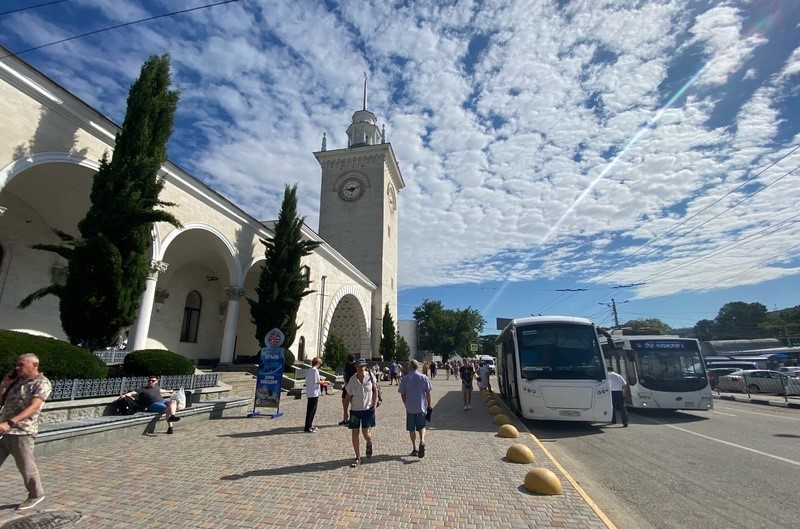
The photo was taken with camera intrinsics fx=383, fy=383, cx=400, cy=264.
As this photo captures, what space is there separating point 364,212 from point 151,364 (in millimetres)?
31735

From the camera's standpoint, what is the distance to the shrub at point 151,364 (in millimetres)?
9742

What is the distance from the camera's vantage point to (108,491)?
14.9 feet

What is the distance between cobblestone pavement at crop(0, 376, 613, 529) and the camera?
393 centimetres

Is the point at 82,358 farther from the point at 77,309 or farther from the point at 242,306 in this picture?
the point at 242,306

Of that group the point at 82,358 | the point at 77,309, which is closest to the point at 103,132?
the point at 77,309

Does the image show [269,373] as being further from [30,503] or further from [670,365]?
[670,365]

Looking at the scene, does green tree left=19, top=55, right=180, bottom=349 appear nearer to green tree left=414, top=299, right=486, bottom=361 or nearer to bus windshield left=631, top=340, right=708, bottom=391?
bus windshield left=631, top=340, right=708, bottom=391

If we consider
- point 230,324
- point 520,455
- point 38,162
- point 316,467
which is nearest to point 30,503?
point 316,467

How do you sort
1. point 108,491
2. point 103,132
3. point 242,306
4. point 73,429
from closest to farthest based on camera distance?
point 108,491, point 73,429, point 103,132, point 242,306

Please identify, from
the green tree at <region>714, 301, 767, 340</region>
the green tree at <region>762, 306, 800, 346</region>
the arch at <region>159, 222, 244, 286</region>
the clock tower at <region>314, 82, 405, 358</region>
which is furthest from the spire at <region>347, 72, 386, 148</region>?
the green tree at <region>714, 301, 767, 340</region>

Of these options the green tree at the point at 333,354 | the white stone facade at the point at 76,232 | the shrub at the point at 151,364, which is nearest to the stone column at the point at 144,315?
the white stone facade at the point at 76,232

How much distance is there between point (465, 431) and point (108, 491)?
22.0ft

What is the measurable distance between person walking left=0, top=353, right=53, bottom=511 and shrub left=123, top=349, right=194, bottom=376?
6.11 m

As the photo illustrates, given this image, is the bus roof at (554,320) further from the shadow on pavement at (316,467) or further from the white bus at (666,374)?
the shadow on pavement at (316,467)
